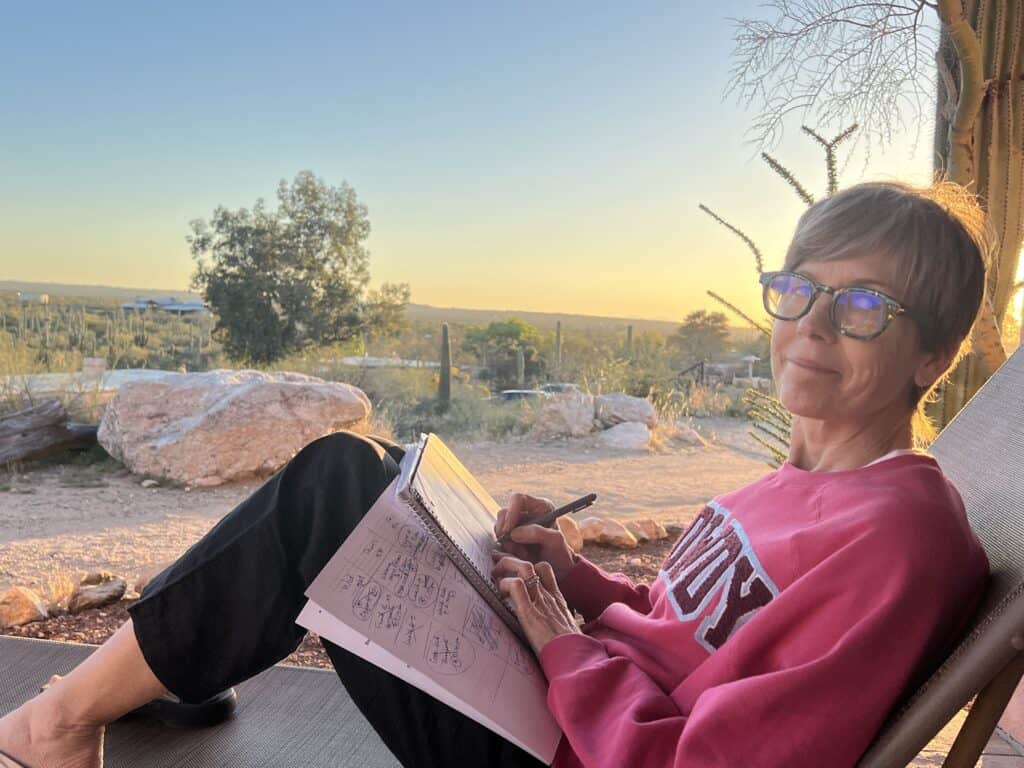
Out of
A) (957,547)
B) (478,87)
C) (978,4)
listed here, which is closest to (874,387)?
(957,547)

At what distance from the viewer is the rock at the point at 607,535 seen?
3.85 metres

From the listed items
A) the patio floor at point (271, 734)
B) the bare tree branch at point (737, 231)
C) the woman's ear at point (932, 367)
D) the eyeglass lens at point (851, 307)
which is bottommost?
the patio floor at point (271, 734)

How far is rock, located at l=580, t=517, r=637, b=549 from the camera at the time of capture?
3.85 metres

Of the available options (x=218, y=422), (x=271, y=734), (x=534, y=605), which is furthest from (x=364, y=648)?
(x=218, y=422)

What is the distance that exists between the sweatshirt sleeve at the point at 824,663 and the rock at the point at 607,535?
2970mm

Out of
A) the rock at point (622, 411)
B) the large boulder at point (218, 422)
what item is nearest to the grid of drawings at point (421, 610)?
the large boulder at point (218, 422)

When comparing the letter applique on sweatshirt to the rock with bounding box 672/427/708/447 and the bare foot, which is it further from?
the rock with bounding box 672/427/708/447

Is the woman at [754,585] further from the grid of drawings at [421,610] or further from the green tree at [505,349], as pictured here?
the green tree at [505,349]

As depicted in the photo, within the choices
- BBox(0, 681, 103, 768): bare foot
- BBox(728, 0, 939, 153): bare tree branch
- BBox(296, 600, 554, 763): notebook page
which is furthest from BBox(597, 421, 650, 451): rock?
BBox(296, 600, 554, 763): notebook page

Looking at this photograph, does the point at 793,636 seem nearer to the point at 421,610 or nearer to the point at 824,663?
the point at 824,663

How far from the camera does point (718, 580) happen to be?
1.08 m

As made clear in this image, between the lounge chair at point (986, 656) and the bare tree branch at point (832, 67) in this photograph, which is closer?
the lounge chair at point (986, 656)

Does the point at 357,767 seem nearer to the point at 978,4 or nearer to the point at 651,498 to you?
the point at 978,4

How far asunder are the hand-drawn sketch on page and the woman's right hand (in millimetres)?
266
